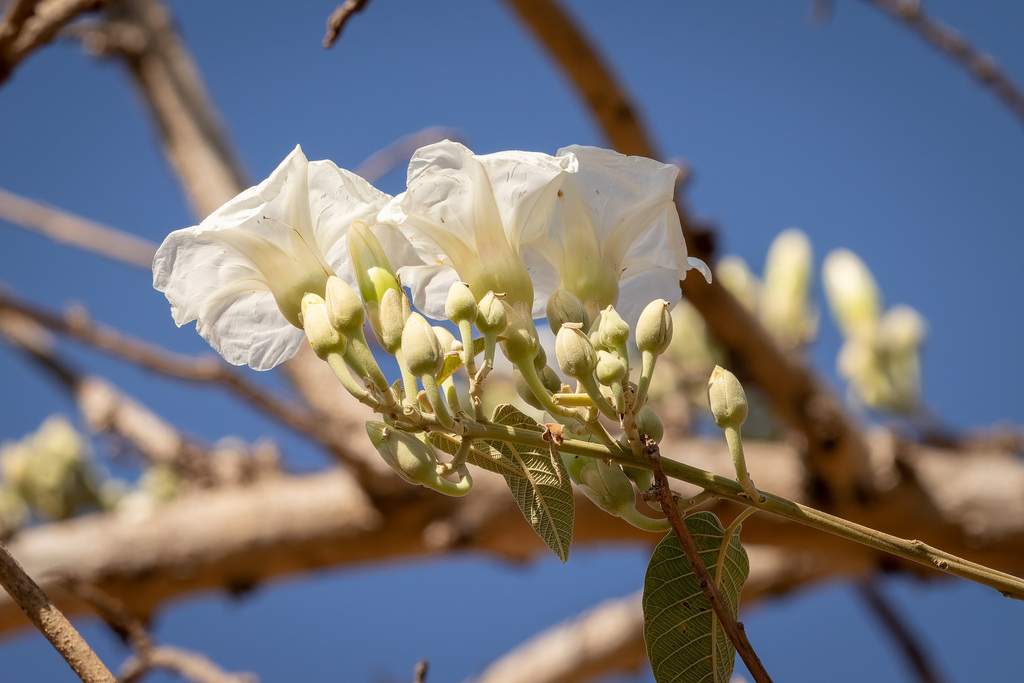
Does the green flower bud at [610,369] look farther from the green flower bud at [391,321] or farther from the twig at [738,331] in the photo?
the twig at [738,331]

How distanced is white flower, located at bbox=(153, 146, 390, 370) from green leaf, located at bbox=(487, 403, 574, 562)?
7.2 inches

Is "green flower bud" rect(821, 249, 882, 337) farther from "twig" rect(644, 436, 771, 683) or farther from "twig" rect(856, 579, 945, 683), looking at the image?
"twig" rect(644, 436, 771, 683)

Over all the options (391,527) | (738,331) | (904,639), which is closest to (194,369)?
(391,527)

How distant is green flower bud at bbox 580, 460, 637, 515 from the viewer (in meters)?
0.62

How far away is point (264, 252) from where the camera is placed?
68 cm

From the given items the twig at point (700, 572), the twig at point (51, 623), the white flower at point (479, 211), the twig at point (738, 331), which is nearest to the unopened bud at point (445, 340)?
the white flower at point (479, 211)

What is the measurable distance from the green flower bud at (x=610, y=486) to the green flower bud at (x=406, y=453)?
0.40 ft

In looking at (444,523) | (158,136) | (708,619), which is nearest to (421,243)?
(708,619)

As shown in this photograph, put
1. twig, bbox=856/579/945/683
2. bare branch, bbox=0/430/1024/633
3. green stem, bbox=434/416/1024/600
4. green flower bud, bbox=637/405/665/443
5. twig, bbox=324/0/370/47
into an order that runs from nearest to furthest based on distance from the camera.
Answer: green stem, bbox=434/416/1024/600 → green flower bud, bbox=637/405/665/443 → twig, bbox=324/0/370/47 → bare branch, bbox=0/430/1024/633 → twig, bbox=856/579/945/683

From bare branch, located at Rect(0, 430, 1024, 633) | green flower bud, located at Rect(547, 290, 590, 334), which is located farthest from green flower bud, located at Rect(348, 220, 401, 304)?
bare branch, located at Rect(0, 430, 1024, 633)

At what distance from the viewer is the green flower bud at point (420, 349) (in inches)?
22.5

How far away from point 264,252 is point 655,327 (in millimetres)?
308

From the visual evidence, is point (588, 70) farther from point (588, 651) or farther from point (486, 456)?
point (588, 651)

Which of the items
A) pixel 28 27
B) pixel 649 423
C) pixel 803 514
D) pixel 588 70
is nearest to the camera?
pixel 803 514
